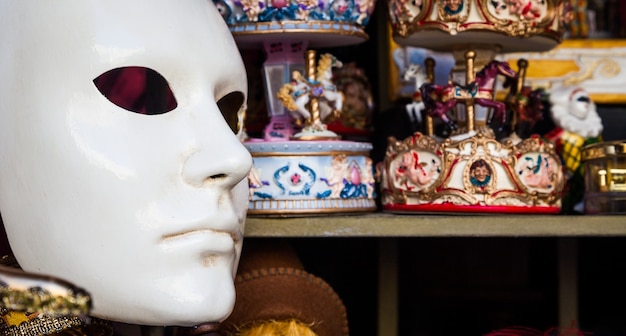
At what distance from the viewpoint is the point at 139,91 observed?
1.16 m

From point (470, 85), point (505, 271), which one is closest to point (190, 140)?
point (470, 85)

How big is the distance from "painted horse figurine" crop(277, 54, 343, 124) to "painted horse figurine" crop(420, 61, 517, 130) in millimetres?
154

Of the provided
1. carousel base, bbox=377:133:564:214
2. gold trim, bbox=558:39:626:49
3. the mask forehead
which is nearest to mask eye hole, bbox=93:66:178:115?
the mask forehead

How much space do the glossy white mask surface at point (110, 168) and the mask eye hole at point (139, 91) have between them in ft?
0.19

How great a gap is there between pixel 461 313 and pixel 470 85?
1.99ft

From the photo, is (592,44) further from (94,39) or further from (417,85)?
(94,39)

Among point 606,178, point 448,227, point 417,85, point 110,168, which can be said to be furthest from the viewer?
point 417,85

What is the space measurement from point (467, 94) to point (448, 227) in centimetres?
25

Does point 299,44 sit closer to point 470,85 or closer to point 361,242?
point 470,85

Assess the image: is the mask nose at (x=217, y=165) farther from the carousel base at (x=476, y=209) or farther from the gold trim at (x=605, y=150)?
the gold trim at (x=605, y=150)

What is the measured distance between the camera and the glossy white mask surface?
96cm

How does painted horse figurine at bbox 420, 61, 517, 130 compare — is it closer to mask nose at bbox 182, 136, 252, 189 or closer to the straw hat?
the straw hat

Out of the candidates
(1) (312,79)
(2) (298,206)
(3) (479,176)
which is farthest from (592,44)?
(2) (298,206)

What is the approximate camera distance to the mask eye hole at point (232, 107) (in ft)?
3.78
